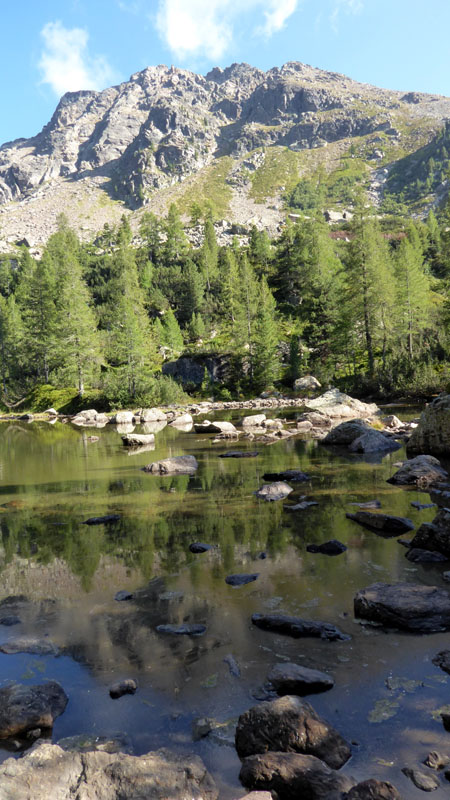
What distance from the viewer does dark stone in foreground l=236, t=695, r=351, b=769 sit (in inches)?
137

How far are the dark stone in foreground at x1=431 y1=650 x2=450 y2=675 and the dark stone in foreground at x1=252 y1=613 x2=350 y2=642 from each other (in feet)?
3.23

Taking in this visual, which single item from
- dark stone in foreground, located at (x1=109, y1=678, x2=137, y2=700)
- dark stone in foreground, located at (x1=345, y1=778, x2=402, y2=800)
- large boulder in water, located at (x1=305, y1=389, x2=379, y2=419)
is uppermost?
large boulder in water, located at (x1=305, y1=389, x2=379, y2=419)

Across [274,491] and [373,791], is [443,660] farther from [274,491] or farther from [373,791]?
[274,491]

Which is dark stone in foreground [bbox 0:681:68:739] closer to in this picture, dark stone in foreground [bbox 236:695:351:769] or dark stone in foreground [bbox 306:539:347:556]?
dark stone in foreground [bbox 236:695:351:769]

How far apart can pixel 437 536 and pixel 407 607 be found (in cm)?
262

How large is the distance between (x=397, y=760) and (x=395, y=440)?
18.3 meters

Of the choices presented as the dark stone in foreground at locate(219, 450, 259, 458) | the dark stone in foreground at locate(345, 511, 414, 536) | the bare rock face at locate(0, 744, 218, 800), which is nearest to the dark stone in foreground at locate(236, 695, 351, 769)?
the bare rock face at locate(0, 744, 218, 800)

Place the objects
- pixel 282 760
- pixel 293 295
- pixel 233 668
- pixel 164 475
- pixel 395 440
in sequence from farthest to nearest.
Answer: pixel 293 295, pixel 395 440, pixel 164 475, pixel 233 668, pixel 282 760

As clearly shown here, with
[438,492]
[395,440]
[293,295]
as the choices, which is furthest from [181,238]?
[438,492]

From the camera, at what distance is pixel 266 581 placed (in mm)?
7012

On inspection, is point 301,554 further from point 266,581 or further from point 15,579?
point 15,579

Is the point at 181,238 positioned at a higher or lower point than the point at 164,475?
higher

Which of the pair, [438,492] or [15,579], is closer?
[15,579]

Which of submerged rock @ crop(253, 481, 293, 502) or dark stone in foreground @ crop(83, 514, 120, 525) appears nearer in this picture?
dark stone in foreground @ crop(83, 514, 120, 525)
